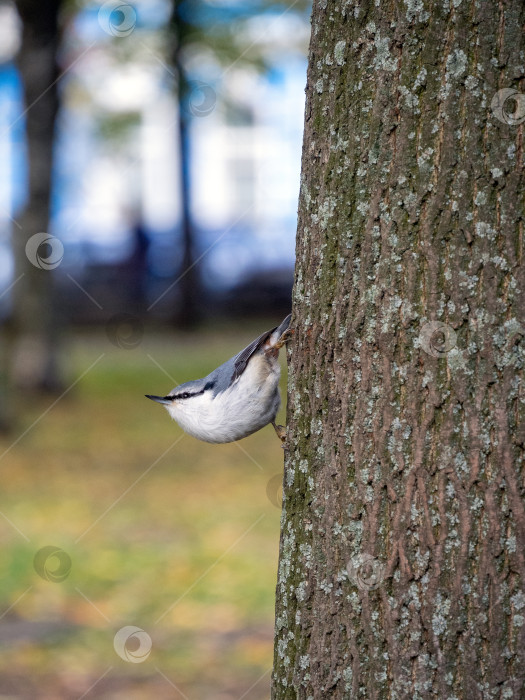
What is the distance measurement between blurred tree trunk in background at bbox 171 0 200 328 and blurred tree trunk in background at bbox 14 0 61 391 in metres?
3.68

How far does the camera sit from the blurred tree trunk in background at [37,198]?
11.6 m

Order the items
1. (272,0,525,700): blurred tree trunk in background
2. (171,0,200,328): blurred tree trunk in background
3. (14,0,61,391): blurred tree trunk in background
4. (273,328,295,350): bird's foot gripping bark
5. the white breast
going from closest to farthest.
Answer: (272,0,525,700): blurred tree trunk in background, (273,328,295,350): bird's foot gripping bark, the white breast, (14,0,61,391): blurred tree trunk in background, (171,0,200,328): blurred tree trunk in background

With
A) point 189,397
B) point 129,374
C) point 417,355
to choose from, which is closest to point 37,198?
point 129,374

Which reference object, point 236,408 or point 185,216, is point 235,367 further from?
point 185,216

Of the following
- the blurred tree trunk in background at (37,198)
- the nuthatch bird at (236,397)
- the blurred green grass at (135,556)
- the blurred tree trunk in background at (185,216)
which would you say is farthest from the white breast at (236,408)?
the blurred tree trunk in background at (185,216)

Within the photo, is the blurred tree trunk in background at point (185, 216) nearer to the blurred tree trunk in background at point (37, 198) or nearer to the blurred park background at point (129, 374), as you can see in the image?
the blurred park background at point (129, 374)

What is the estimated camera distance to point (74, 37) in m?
15.5

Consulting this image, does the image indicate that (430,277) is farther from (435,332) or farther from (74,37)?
(74,37)

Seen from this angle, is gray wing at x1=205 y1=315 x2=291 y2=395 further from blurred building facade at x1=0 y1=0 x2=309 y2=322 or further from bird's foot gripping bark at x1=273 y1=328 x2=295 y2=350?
blurred building facade at x1=0 y1=0 x2=309 y2=322

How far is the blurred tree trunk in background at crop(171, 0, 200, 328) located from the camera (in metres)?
15.4

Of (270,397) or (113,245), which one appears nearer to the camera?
(270,397)

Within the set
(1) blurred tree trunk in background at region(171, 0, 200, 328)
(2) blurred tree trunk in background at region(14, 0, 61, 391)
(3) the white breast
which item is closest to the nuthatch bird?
(3) the white breast

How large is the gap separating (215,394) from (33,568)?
3.82m

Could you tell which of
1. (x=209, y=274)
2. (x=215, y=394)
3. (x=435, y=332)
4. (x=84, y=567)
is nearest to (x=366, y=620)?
(x=435, y=332)
